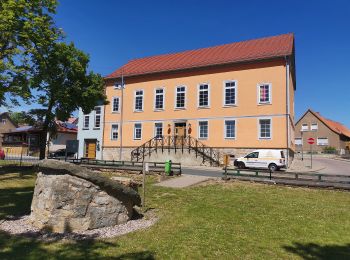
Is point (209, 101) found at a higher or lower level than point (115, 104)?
lower

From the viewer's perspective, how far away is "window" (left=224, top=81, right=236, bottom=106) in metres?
A: 31.9

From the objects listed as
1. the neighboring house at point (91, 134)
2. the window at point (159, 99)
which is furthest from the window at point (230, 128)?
the neighboring house at point (91, 134)

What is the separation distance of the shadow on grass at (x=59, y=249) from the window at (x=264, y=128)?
972 inches

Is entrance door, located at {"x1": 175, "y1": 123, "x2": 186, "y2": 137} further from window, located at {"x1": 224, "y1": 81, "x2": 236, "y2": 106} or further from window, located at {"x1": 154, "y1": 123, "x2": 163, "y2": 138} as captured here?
window, located at {"x1": 224, "y1": 81, "x2": 236, "y2": 106}

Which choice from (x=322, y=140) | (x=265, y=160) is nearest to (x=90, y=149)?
(x=265, y=160)

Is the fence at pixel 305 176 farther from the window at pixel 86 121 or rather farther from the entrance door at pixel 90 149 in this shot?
the window at pixel 86 121

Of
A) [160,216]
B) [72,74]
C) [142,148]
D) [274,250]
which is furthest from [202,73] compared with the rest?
[274,250]

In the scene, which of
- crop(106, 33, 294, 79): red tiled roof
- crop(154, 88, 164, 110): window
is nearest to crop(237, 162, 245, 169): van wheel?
crop(106, 33, 294, 79): red tiled roof

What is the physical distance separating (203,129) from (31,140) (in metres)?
35.2

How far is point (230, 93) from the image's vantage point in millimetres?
32125

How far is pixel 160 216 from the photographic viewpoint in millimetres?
9844

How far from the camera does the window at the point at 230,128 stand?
31594 millimetres

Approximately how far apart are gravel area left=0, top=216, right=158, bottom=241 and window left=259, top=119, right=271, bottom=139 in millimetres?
22657

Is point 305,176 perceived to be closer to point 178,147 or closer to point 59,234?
point 59,234
